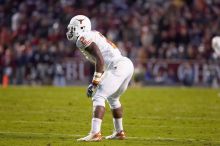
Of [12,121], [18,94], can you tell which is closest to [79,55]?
[18,94]

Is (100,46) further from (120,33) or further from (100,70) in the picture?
(120,33)

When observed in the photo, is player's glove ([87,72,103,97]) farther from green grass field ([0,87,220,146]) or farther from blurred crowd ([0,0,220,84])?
blurred crowd ([0,0,220,84])

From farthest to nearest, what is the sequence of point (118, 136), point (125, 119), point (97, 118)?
point (125, 119) → point (118, 136) → point (97, 118)

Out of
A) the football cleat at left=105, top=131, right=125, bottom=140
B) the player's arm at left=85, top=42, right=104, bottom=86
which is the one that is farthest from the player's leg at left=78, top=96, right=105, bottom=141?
the football cleat at left=105, top=131, right=125, bottom=140

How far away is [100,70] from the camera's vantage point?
9555 mm

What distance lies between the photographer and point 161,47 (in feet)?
84.1

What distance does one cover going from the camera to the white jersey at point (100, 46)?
959cm

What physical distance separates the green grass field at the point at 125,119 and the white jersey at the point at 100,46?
3.96 ft

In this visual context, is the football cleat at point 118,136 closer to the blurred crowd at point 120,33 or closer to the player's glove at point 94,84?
the player's glove at point 94,84

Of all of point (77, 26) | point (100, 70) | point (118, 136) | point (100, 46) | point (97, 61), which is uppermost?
point (77, 26)

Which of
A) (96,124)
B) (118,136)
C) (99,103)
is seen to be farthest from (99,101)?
(118,136)

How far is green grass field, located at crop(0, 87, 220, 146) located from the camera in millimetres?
10016

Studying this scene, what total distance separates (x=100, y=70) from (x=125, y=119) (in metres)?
3.80

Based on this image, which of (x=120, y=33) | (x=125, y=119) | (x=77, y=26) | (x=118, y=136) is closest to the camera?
(x=77, y=26)
